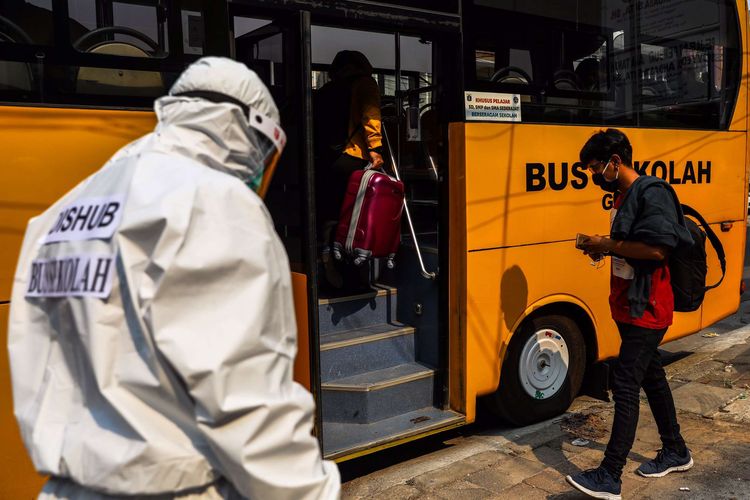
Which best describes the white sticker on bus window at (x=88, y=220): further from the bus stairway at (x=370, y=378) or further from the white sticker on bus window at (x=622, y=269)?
the white sticker on bus window at (x=622, y=269)

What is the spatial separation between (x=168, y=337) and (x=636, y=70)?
4.63 metres

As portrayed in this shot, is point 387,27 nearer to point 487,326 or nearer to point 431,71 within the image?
point 431,71

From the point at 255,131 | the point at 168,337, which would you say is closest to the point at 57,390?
the point at 168,337

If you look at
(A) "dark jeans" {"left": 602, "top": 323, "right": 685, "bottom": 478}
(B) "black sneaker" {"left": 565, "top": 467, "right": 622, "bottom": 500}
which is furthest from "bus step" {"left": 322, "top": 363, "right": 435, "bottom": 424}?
(A) "dark jeans" {"left": 602, "top": 323, "right": 685, "bottom": 478}

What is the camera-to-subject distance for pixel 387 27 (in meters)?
3.81

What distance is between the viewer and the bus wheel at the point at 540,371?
4.57 metres

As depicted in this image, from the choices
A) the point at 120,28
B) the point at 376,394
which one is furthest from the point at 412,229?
the point at 120,28

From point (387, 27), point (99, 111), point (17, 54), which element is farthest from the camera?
point (387, 27)

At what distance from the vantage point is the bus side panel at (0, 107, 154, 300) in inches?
106

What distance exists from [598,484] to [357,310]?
1867mm

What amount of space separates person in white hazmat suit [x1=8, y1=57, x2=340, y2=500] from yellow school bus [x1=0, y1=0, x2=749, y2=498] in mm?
1473

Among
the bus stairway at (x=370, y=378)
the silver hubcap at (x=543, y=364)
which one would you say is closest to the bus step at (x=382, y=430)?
the bus stairway at (x=370, y=378)

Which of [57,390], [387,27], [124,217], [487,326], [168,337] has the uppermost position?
[387,27]

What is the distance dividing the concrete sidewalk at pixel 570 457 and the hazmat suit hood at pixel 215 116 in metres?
2.71
